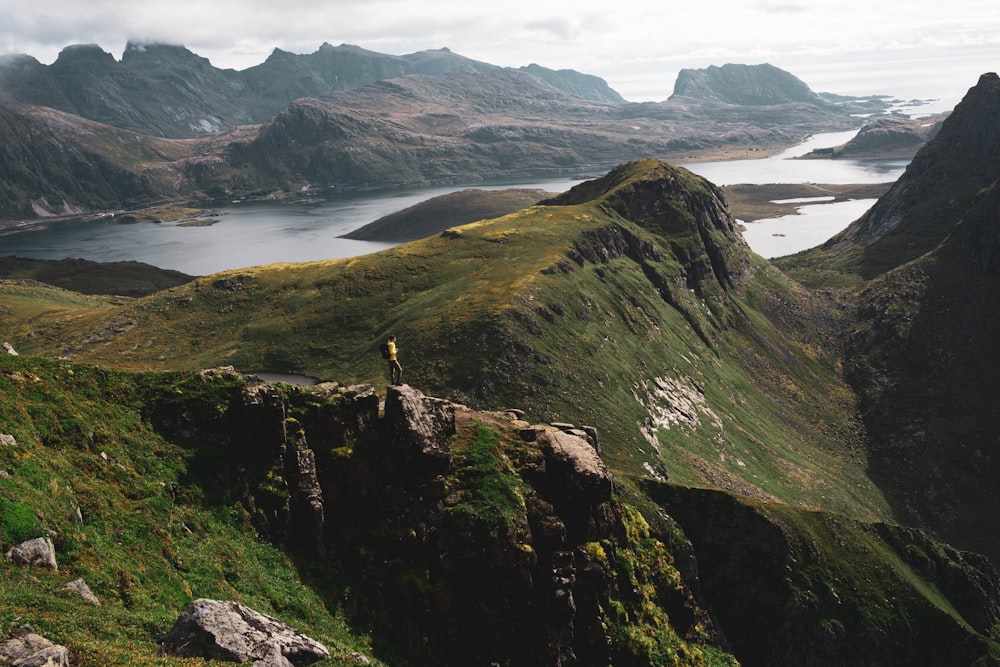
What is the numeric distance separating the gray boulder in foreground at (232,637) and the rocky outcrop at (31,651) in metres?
3.81

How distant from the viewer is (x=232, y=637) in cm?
2030

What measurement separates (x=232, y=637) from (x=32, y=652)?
233 inches

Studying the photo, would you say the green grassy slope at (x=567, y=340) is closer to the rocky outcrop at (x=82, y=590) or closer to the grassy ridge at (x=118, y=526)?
the grassy ridge at (x=118, y=526)

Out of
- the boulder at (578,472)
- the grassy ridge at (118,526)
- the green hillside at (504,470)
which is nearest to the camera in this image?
the grassy ridge at (118,526)

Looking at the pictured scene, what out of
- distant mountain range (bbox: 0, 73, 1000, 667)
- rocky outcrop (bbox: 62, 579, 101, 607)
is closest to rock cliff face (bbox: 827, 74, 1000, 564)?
distant mountain range (bbox: 0, 73, 1000, 667)

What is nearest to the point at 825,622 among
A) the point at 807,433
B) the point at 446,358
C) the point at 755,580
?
the point at 755,580

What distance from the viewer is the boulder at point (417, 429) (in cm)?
3531

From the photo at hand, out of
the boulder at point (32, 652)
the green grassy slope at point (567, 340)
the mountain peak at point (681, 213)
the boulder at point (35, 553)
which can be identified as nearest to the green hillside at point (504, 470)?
the boulder at point (35, 553)

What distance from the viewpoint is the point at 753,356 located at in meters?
→ 143

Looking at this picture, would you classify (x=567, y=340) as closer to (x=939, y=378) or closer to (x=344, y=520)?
(x=344, y=520)

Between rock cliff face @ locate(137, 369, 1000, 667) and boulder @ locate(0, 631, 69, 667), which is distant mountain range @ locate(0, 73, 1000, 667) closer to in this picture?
rock cliff face @ locate(137, 369, 1000, 667)

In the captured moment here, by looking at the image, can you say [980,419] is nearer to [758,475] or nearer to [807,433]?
[807,433]

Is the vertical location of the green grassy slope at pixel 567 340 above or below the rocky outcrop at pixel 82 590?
below

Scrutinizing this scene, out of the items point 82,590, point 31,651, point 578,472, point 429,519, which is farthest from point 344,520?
point 31,651
